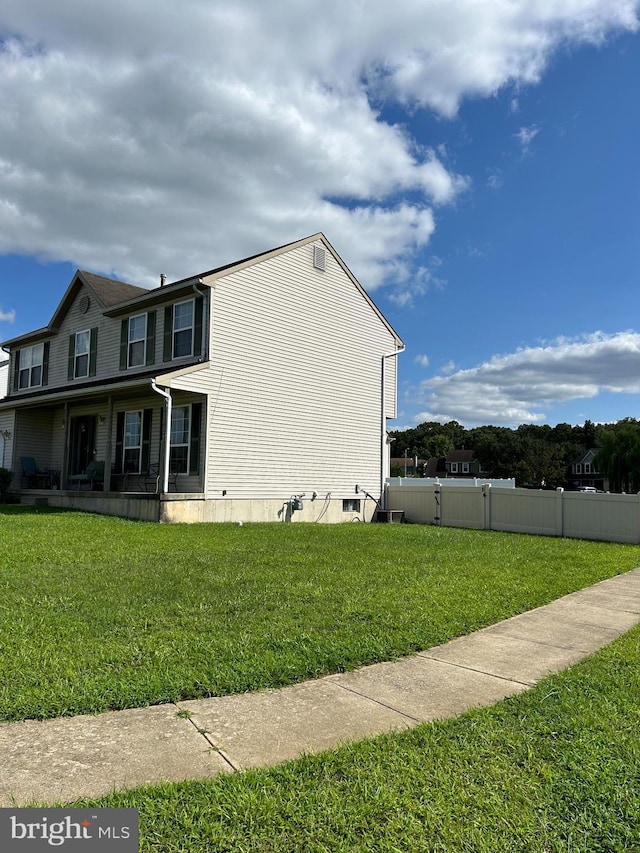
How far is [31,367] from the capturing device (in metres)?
21.8

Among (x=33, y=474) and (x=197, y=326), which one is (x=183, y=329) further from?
(x=33, y=474)

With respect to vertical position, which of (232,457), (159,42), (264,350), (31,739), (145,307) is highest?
(159,42)

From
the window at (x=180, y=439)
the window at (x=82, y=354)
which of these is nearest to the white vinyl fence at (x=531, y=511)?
the window at (x=180, y=439)

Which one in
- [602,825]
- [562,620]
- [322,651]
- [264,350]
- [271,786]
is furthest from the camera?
[264,350]

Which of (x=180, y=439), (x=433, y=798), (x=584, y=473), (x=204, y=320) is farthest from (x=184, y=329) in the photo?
(x=584, y=473)

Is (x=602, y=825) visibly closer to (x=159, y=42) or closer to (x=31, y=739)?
(x=31, y=739)

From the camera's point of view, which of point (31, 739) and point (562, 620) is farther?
point (562, 620)

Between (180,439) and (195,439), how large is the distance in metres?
0.59

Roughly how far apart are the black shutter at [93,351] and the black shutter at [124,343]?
1.45 meters

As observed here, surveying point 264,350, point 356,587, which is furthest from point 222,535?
point 264,350

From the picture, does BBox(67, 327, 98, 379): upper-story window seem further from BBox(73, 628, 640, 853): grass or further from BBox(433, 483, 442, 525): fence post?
BBox(73, 628, 640, 853): grass

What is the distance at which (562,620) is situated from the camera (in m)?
6.07

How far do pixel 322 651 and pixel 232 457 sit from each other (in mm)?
11281

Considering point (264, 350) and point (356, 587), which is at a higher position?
point (264, 350)
